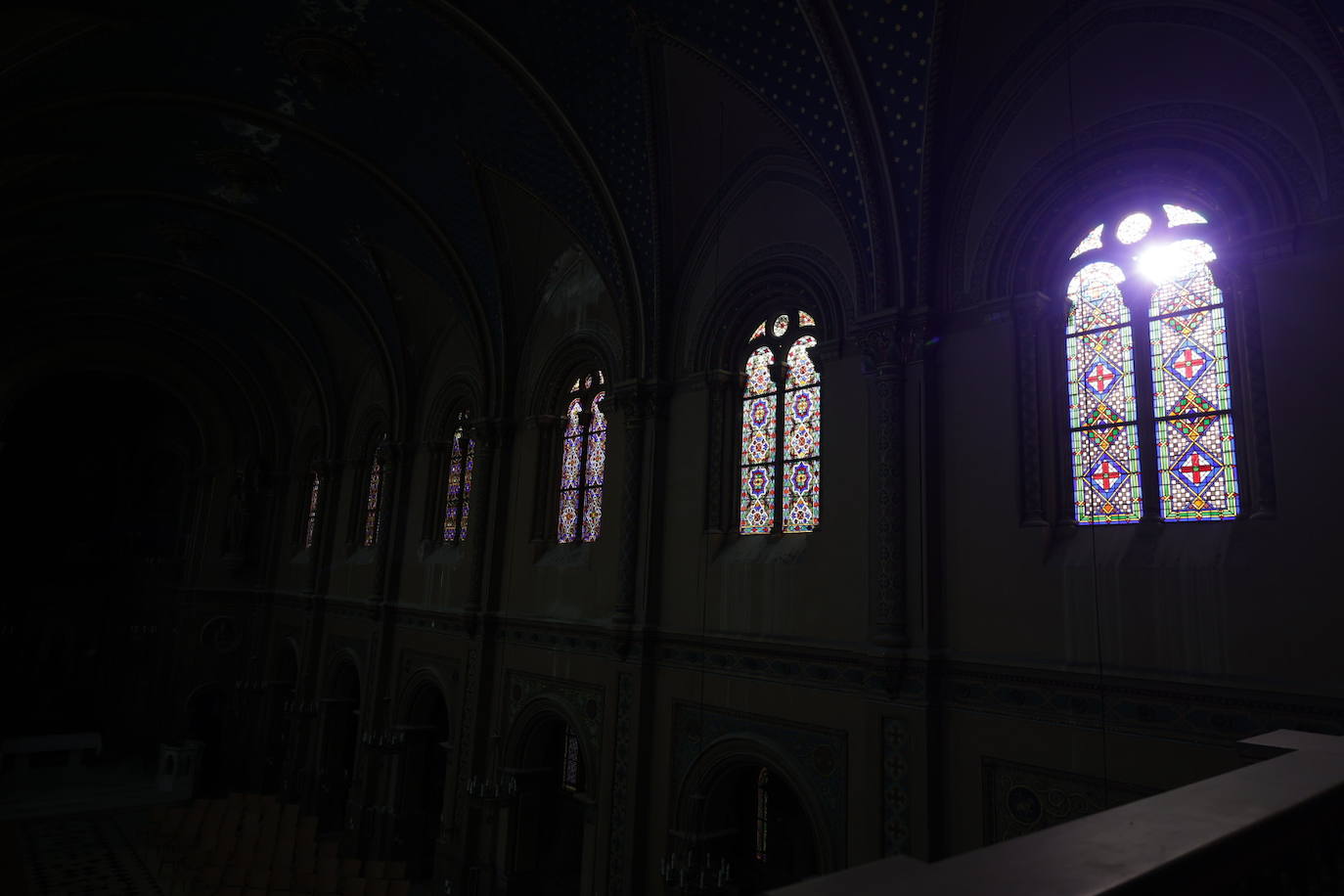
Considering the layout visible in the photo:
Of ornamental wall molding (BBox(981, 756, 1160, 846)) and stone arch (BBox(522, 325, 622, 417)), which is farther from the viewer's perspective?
stone arch (BBox(522, 325, 622, 417))

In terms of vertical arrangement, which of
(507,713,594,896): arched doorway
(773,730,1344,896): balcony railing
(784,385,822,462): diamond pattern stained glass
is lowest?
(507,713,594,896): arched doorway

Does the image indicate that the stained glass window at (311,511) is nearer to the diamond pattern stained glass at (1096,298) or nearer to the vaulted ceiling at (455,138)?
the vaulted ceiling at (455,138)

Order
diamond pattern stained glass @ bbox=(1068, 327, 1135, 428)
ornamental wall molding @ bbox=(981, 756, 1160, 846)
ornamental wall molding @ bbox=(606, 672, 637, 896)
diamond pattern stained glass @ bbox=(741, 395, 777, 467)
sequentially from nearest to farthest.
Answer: ornamental wall molding @ bbox=(981, 756, 1160, 846) → diamond pattern stained glass @ bbox=(1068, 327, 1135, 428) → diamond pattern stained glass @ bbox=(741, 395, 777, 467) → ornamental wall molding @ bbox=(606, 672, 637, 896)

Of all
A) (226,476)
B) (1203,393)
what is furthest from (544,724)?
(226,476)

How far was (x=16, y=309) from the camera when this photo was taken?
20.9 m

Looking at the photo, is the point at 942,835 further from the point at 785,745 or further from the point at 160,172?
the point at 160,172

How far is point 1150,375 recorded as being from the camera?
291 inches

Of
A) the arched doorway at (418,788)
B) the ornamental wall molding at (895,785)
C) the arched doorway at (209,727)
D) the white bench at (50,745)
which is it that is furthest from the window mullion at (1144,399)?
the white bench at (50,745)

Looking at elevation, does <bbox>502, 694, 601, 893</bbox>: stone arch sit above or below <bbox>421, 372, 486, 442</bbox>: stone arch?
below

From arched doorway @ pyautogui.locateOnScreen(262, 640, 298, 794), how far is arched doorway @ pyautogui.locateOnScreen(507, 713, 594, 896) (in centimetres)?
1096

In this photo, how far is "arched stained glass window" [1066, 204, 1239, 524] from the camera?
22.9ft

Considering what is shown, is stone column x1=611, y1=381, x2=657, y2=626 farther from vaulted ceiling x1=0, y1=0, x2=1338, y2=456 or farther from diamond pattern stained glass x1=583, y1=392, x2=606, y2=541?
diamond pattern stained glass x1=583, y1=392, x2=606, y2=541

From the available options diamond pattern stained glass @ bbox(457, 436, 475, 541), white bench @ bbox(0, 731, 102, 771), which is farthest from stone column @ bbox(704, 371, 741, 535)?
white bench @ bbox(0, 731, 102, 771)

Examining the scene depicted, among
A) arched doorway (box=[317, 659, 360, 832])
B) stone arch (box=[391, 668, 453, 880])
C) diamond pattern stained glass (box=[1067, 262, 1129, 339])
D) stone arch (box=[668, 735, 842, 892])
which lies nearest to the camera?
diamond pattern stained glass (box=[1067, 262, 1129, 339])
